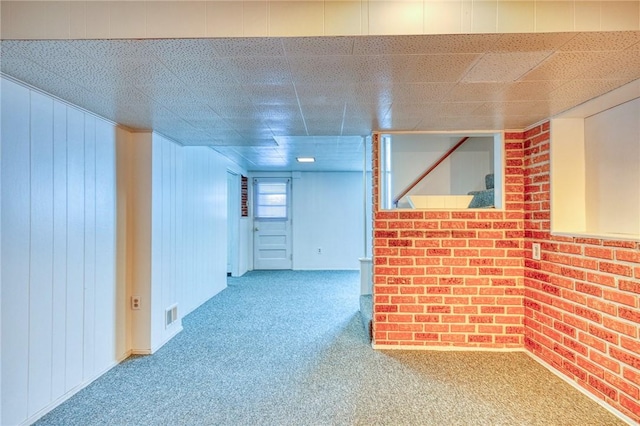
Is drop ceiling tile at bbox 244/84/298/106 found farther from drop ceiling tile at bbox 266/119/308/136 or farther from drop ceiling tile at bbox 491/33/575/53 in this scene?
drop ceiling tile at bbox 491/33/575/53

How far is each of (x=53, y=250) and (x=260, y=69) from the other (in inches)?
63.9

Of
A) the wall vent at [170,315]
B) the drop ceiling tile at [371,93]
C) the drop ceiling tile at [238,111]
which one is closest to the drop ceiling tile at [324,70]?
the drop ceiling tile at [371,93]

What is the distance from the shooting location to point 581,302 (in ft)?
7.00

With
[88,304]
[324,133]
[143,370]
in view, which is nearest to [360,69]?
[324,133]

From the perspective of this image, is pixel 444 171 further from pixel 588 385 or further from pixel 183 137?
pixel 183 137

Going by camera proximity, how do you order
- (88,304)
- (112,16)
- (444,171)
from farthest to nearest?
1. (444,171)
2. (88,304)
3. (112,16)

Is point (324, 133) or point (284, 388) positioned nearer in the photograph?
point (284, 388)

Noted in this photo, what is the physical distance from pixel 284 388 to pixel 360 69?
1958mm

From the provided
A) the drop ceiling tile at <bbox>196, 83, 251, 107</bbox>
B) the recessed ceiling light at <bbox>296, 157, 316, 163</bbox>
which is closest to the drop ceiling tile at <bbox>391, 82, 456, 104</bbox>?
the drop ceiling tile at <bbox>196, 83, 251, 107</bbox>

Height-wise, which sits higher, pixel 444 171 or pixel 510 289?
pixel 444 171

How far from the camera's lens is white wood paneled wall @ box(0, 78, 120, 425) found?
5.66ft

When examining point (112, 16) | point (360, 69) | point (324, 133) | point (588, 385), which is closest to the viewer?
point (112, 16)

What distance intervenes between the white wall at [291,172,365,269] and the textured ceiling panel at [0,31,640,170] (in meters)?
4.16

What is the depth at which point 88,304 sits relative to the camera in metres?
2.27
